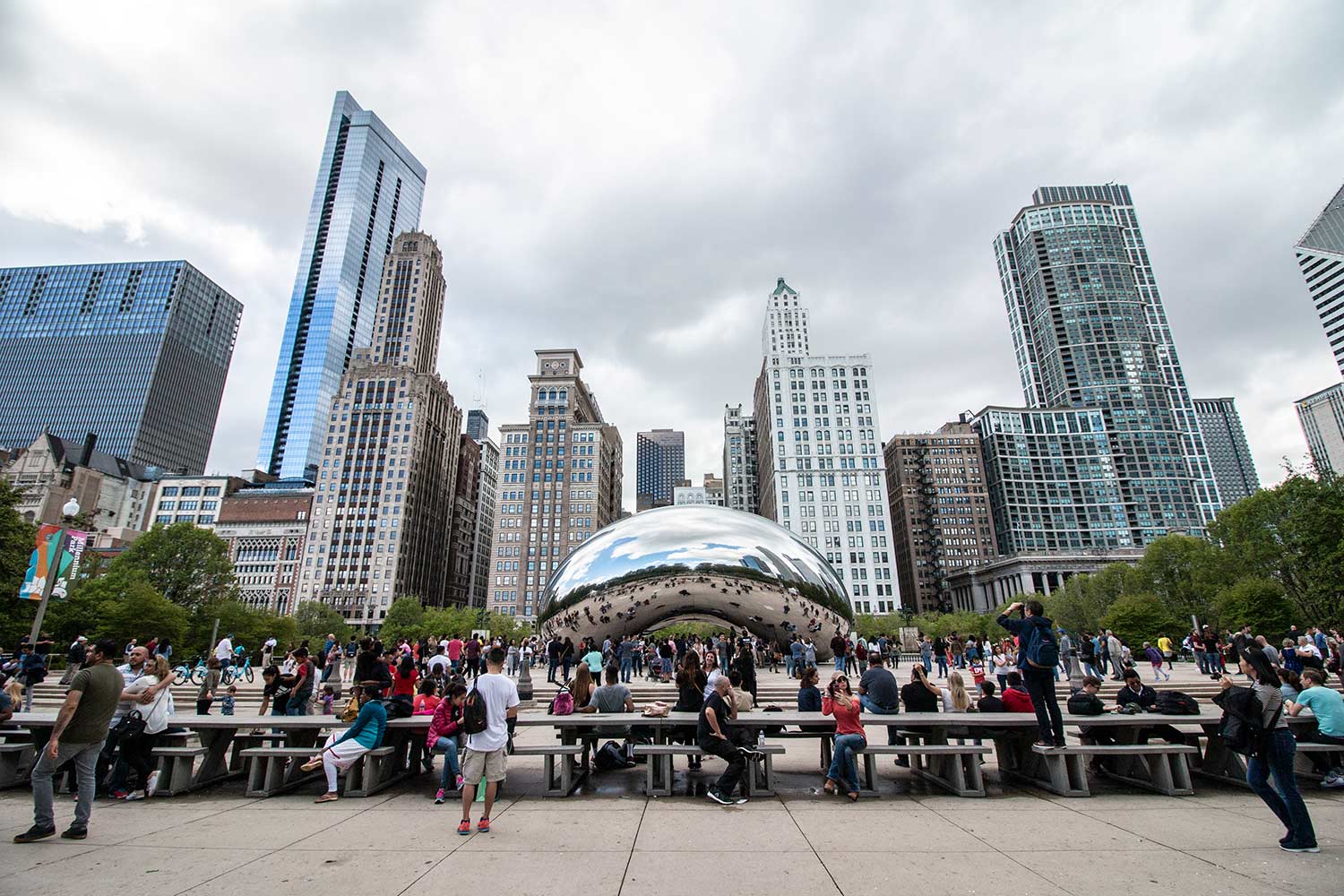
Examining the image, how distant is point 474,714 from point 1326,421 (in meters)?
214

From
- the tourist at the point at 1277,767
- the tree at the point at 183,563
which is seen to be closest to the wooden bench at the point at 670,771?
the tourist at the point at 1277,767

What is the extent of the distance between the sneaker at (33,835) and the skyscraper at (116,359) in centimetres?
15474

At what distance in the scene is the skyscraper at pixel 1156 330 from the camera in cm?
12281

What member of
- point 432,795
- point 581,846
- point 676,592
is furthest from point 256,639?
point 581,846

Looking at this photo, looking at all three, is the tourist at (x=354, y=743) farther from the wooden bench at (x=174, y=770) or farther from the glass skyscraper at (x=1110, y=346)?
the glass skyscraper at (x=1110, y=346)

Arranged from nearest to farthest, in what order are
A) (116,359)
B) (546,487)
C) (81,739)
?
1. (81,739)
2. (546,487)
3. (116,359)

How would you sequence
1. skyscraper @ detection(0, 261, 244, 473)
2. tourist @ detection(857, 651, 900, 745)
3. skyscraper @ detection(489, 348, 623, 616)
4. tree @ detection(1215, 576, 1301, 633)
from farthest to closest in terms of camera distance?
skyscraper @ detection(0, 261, 244, 473), skyscraper @ detection(489, 348, 623, 616), tree @ detection(1215, 576, 1301, 633), tourist @ detection(857, 651, 900, 745)

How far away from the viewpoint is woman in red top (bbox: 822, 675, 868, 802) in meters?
6.64

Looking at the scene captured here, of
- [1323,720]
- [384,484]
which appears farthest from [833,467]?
[1323,720]

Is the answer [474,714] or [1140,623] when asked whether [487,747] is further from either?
[1140,623]

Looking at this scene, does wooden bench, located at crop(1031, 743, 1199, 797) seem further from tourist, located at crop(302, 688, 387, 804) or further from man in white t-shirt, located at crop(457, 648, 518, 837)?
tourist, located at crop(302, 688, 387, 804)

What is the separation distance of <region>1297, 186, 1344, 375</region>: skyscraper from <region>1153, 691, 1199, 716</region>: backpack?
14263 centimetres

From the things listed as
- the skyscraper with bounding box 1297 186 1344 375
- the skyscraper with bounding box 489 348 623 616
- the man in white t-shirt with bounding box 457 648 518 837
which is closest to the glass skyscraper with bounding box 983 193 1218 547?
the skyscraper with bounding box 1297 186 1344 375

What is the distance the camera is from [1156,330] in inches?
5433
